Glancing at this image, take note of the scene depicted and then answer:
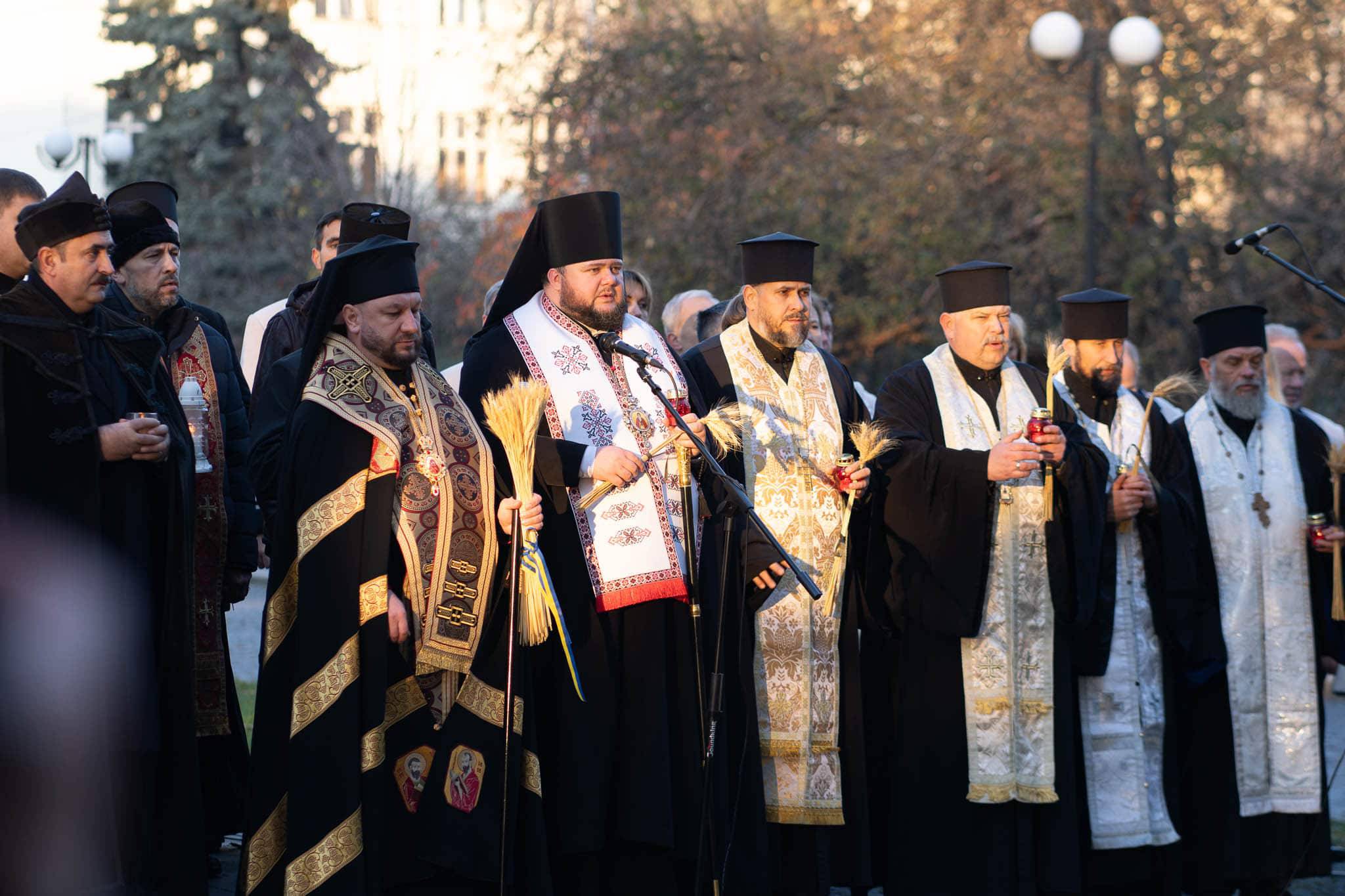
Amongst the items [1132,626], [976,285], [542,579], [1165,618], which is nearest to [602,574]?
[542,579]

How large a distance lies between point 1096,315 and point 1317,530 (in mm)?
→ 1473

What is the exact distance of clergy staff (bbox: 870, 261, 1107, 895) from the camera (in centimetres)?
707

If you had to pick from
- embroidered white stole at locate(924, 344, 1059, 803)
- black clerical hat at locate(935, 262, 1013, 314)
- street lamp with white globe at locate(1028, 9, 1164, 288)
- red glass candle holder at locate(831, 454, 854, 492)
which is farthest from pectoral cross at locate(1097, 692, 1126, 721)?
street lamp with white globe at locate(1028, 9, 1164, 288)

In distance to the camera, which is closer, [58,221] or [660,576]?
[58,221]

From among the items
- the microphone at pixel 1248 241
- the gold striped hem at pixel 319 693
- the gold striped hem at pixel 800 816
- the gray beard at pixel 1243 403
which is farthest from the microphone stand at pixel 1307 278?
the gold striped hem at pixel 319 693

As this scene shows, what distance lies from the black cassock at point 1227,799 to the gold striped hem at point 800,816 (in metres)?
2.05

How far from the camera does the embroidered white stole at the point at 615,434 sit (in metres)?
6.29

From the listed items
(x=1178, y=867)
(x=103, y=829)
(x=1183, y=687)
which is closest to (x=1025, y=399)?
(x=1183, y=687)

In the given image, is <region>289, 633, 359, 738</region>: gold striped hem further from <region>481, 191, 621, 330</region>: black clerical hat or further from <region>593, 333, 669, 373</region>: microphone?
<region>481, 191, 621, 330</region>: black clerical hat

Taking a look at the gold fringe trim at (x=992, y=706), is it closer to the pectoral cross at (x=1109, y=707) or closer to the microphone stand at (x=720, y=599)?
the pectoral cross at (x=1109, y=707)

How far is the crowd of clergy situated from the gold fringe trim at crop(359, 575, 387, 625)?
0.01 metres

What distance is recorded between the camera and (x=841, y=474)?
22.1 feet

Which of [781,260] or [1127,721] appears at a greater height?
[781,260]

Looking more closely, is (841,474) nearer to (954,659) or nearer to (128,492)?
(954,659)
